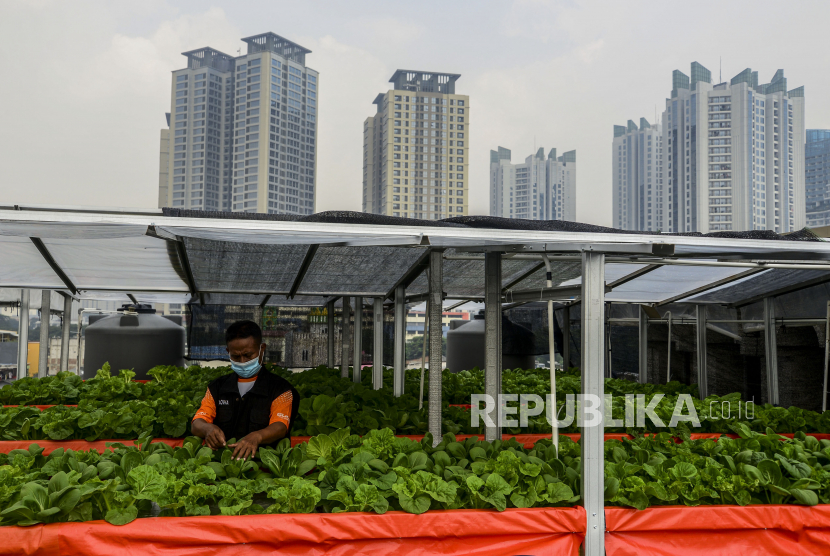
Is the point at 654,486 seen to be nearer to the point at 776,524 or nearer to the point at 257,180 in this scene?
the point at 776,524

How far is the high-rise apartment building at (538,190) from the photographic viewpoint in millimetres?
103500

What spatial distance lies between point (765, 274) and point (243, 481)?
5.77 m

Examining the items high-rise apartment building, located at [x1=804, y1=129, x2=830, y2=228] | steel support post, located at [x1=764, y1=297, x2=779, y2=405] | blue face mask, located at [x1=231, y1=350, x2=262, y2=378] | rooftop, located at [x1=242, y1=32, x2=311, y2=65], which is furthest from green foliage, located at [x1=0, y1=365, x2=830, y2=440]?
rooftop, located at [x1=242, y1=32, x2=311, y2=65]

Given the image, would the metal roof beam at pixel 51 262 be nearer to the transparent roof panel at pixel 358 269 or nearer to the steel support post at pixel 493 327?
the transparent roof panel at pixel 358 269

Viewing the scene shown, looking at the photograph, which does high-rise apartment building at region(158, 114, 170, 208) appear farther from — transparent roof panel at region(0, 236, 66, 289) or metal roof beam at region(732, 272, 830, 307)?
metal roof beam at region(732, 272, 830, 307)

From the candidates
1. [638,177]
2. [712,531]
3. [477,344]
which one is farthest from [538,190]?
[712,531]

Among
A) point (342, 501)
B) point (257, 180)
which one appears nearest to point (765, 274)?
point (342, 501)

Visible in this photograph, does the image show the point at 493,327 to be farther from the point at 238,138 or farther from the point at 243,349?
the point at 238,138

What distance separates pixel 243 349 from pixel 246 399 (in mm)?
336

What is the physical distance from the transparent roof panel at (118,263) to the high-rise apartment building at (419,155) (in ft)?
256

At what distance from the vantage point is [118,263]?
18.0ft

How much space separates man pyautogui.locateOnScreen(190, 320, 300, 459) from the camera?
12.3ft

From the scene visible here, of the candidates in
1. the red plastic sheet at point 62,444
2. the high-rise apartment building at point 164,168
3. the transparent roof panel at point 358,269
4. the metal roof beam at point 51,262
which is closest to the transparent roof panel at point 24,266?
the metal roof beam at point 51,262

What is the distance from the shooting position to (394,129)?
86.4 m
